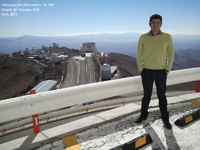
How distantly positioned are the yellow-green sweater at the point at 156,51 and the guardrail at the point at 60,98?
2.93 feet

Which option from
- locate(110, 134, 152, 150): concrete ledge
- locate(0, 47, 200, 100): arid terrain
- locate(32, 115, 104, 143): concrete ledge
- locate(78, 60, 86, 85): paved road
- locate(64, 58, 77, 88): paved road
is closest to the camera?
locate(110, 134, 152, 150): concrete ledge

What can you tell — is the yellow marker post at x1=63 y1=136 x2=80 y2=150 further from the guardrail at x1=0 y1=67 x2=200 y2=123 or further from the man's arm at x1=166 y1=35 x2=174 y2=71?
the man's arm at x1=166 y1=35 x2=174 y2=71

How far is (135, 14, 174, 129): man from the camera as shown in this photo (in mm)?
3287

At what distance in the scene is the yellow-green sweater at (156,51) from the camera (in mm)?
3297

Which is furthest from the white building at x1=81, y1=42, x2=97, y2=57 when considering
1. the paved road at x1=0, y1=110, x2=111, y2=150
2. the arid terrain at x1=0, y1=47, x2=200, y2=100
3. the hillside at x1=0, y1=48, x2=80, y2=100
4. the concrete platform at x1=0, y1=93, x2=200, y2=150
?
the paved road at x1=0, y1=110, x2=111, y2=150

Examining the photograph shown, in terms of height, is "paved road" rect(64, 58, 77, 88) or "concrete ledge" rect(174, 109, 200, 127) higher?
"concrete ledge" rect(174, 109, 200, 127)

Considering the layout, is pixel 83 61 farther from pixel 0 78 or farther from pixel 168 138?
pixel 168 138

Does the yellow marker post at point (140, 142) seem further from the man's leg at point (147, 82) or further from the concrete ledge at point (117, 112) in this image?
the concrete ledge at point (117, 112)

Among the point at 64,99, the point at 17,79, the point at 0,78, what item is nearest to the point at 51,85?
the point at 64,99

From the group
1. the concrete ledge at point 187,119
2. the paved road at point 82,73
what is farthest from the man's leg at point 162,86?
the paved road at point 82,73

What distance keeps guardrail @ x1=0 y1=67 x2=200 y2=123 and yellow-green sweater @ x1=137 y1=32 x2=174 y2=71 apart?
0.89m

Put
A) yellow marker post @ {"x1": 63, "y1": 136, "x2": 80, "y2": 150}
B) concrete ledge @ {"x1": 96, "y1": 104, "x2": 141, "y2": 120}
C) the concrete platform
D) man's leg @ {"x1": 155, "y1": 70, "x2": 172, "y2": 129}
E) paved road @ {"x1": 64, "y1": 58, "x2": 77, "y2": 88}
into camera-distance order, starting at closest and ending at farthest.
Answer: yellow marker post @ {"x1": 63, "y1": 136, "x2": 80, "y2": 150} < the concrete platform < man's leg @ {"x1": 155, "y1": 70, "x2": 172, "y2": 129} < concrete ledge @ {"x1": 96, "y1": 104, "x2": 141, "y2": 120} < paved road @ {"x1": 64, "y1": 58, "x2": 77, "y2": 88}

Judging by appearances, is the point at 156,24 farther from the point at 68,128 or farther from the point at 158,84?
the point at 68,128

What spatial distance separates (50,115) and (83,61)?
7470 cm
